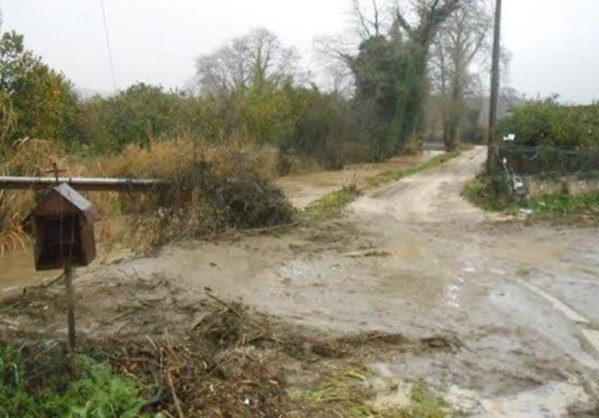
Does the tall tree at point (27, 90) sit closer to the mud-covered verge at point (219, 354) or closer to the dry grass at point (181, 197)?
the dry grass at point (181, 197)

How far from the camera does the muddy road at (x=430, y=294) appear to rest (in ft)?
21.0

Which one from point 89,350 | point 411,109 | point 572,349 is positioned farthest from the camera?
point 411,109

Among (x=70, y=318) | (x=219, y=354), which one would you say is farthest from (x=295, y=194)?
(x=70, y=318)

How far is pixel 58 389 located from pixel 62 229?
1246mm

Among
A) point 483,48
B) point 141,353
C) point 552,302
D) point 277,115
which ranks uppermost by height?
point 483,48

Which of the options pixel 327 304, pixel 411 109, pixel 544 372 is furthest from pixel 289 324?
pixel 411 109

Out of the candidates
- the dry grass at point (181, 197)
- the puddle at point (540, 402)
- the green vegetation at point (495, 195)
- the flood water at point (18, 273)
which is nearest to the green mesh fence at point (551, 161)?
the green vegetation at point (495, 195)

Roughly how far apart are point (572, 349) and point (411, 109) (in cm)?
3464

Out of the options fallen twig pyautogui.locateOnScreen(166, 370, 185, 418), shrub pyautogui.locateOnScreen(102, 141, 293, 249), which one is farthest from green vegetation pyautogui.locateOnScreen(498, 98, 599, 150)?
fallen twig pyautogui.locateOnScreen(166, 370, 185, 418)

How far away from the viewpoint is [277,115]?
104 feet

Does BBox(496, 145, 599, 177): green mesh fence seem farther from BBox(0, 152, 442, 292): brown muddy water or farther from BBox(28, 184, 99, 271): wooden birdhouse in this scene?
BBox(28, 184, 99, 271): wooden birdhouse

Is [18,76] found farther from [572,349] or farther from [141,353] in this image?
[572,349]

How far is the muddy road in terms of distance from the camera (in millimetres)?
6395

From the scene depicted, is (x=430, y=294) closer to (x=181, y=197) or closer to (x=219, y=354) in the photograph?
(x=219, y=354)
